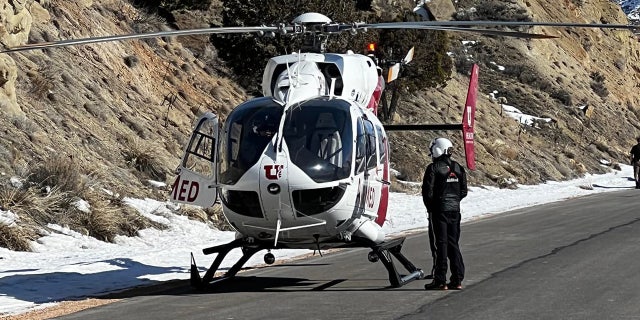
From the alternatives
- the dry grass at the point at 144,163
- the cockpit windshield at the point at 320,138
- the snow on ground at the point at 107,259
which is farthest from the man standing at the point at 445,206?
the dry grass at the point at 144,163

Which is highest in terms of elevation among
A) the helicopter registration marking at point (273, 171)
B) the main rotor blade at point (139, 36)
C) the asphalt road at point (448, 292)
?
the main rotor blade at point (139, 36)

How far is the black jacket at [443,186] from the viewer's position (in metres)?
12.1

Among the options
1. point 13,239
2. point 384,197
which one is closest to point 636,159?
point 384,197

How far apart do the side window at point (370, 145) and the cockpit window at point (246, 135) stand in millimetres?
1243

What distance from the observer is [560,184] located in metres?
42.0

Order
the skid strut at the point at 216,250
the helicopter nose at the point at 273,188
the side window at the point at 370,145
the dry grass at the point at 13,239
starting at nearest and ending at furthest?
the helicopter nose at the point at 273,188 → the skid strut at the point at 216,250 → the side window at the point at 370,145 → the dry grass at the point at 13,239

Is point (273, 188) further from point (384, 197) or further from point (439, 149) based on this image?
point (384, 197)

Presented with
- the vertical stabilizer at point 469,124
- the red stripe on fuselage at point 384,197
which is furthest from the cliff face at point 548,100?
the red stripe on fuselage at point 384,197

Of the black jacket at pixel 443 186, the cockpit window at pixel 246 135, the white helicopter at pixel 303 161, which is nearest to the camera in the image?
the white helicopter at pixel 303 161

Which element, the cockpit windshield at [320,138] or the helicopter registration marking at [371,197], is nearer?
the cockpit windshield at [320,138]

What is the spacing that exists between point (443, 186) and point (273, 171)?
224cm

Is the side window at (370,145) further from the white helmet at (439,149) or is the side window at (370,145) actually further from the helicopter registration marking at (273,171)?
the helicopter registration marking at (273,171)

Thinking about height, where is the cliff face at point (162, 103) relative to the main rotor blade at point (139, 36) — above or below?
above

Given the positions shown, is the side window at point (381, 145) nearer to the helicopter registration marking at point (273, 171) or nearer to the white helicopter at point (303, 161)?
the white helicopter at point (303, 161)
